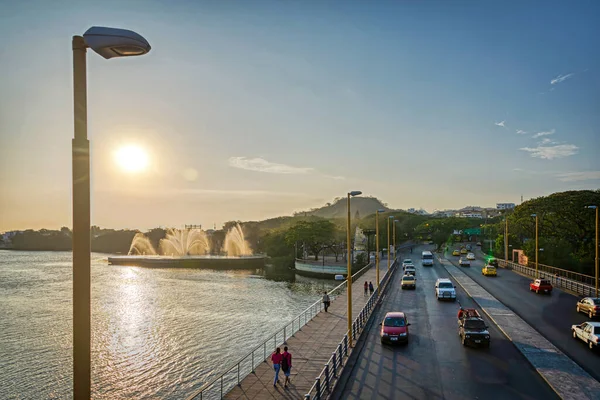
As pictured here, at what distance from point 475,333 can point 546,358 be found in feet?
12.3

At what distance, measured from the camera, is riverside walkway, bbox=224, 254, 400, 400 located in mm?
20719

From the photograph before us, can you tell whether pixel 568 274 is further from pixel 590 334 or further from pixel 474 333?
pixel 474 333

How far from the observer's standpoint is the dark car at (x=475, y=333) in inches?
1078

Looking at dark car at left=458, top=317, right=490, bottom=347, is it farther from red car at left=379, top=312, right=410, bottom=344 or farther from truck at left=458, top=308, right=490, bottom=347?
red car at left=379, top=312, right=410, bottom=344

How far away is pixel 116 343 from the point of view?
40969 mm

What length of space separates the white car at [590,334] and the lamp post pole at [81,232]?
28.9 meters

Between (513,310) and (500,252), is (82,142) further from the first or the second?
(500,252)

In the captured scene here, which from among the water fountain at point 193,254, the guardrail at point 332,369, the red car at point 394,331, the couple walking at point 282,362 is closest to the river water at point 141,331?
the couple walking at point 282,362

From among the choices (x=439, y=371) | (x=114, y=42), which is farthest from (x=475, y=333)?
(x=114, y=42)

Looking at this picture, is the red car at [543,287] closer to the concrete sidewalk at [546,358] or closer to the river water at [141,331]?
the concrete sidewalk at [546,358]

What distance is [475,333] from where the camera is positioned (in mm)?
27438

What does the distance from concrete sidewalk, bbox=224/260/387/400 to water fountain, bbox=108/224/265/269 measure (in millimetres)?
83348

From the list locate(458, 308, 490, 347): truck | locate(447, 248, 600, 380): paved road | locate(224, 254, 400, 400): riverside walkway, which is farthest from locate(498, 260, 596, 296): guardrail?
locate(458, 308, 490, 347): truck

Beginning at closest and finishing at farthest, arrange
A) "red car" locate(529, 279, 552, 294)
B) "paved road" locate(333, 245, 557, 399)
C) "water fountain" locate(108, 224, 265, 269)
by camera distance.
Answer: "paved road" locate(333, 245, 557, 399) < "red car" locate(529, 279, 552, 294) < "water fountain" locate(108, 224, 265, 269)
